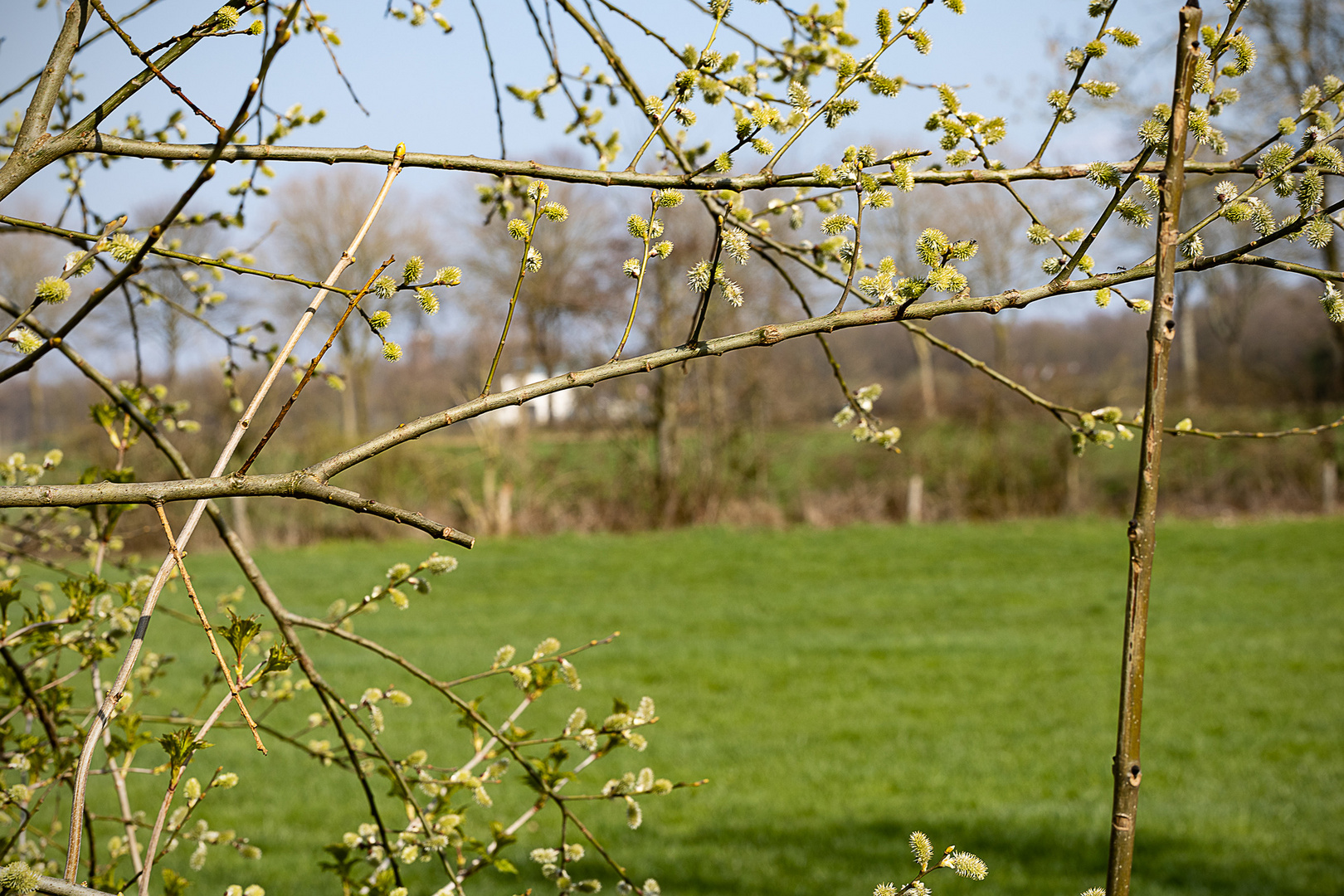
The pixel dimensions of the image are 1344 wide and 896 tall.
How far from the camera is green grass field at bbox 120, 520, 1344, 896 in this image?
440 cm

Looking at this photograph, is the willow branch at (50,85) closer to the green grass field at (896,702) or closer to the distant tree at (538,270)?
the distant tree at (538,270)

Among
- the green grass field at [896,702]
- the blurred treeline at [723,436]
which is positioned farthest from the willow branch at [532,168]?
the blurred treeline at [723,436]

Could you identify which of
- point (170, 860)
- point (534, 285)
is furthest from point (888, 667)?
point (534, 285)

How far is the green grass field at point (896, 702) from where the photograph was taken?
4.40m

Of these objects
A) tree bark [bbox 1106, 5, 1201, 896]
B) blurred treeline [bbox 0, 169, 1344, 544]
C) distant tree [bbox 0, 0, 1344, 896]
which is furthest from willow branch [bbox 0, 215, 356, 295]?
blurred treeline [bbox 0, 169, 1344, 544]

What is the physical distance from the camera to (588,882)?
1612 millimetres

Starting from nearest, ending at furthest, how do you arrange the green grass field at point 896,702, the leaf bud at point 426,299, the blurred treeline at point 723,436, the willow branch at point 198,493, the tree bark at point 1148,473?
the tree bark at point 1148,473
the willow branch at point 198,493
the leaf bud at point 426,299
the green grass field at point 896,702
the blurred treeline at point 723,436

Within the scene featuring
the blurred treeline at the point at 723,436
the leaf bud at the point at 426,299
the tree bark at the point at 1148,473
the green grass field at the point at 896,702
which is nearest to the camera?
the tree bark at the point at 1148,473

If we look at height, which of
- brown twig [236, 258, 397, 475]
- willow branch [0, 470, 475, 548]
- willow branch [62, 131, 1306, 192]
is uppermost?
willow branch [62, 131, 1306, 192]

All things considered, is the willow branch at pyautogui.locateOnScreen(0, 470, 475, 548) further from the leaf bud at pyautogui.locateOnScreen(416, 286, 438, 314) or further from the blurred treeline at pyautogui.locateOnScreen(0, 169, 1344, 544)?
the blurred treeline at pyautogui.locateOnScreen(0, 169, 1344, 544)

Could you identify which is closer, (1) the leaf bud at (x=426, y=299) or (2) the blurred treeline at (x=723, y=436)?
(1) the leaf bud at (x=426, y=299)

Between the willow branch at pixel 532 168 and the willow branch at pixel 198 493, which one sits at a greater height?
the willow branch at pixel 532 168

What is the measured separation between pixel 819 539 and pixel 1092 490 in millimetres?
4818

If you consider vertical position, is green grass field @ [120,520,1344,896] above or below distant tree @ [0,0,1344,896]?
below
